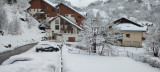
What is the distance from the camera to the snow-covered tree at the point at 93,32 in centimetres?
→ 2594

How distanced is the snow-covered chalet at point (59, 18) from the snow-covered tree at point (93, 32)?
22090 millimetres

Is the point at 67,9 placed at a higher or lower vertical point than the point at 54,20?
higher

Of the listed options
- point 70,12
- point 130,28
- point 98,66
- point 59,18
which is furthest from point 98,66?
point 70,12

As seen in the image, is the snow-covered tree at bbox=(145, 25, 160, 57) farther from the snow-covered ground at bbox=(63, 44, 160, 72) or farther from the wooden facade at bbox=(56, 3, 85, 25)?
the wooden facade at bbox=(56, 3, 85, 25)

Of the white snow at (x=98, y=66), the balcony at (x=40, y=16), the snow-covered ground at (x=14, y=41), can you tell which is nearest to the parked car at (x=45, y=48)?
the white snow at (x=98, y=66)

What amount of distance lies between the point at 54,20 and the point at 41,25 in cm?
1032

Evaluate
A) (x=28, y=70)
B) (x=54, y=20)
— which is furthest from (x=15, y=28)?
(x=28, y=70)

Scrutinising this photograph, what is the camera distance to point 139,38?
43594 mm

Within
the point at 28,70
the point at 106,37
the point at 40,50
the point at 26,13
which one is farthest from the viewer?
the point at 26,13

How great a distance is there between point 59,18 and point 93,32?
87.8ft

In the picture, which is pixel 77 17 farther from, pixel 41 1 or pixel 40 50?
pixel 40 50

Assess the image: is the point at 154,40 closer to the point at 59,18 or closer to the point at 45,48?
the point at 45,48

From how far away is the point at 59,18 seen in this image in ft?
166

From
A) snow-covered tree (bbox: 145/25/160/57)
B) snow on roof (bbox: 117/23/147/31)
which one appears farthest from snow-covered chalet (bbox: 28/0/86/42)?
snow-covered tree (bbox: 145/25/160/57)
